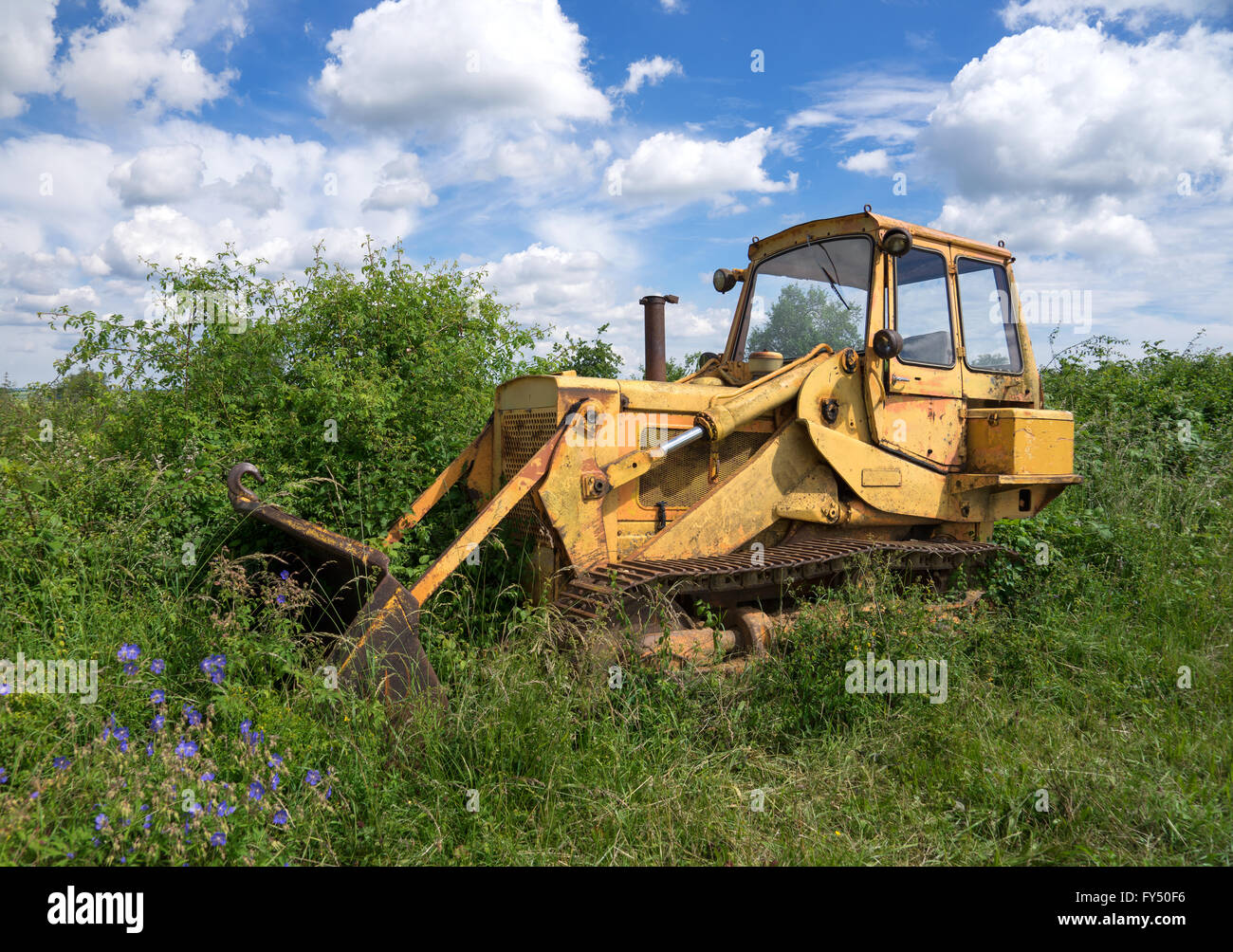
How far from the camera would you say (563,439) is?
4797 millimetres

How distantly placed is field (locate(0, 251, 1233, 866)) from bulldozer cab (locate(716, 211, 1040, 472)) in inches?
48.4

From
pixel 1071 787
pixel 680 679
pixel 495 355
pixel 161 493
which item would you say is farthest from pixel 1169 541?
pixel 161 493

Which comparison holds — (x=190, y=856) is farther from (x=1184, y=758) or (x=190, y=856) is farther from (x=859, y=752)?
(x=1184, y=758)

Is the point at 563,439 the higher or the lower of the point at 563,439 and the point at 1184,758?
the higher

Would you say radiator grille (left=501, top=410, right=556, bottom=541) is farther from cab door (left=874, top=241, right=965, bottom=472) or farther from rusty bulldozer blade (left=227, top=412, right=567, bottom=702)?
cab door (left=874, top=241, right=965, bottom=472)

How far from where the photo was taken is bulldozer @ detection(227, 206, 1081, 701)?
4.54 m

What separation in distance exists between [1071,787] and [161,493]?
552cm

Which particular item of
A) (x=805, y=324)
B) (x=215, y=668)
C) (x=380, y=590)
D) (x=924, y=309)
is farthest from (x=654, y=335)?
(x=215, y=668)

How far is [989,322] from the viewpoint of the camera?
6449 millimetres

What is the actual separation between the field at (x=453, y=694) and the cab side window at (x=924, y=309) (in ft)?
5.54

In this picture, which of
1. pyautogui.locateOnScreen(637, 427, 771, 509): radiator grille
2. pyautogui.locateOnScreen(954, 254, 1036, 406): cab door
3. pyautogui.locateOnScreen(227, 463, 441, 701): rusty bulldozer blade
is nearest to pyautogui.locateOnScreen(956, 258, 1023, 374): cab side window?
pyautogui.locateOnScreen(954, 254, 1036, 406): cab door

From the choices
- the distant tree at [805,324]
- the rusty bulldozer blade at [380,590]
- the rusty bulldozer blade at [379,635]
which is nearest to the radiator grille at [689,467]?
the rusty bulldozer blade at [380,590]

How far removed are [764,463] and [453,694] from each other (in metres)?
2.37

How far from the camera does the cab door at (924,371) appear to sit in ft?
18.9
